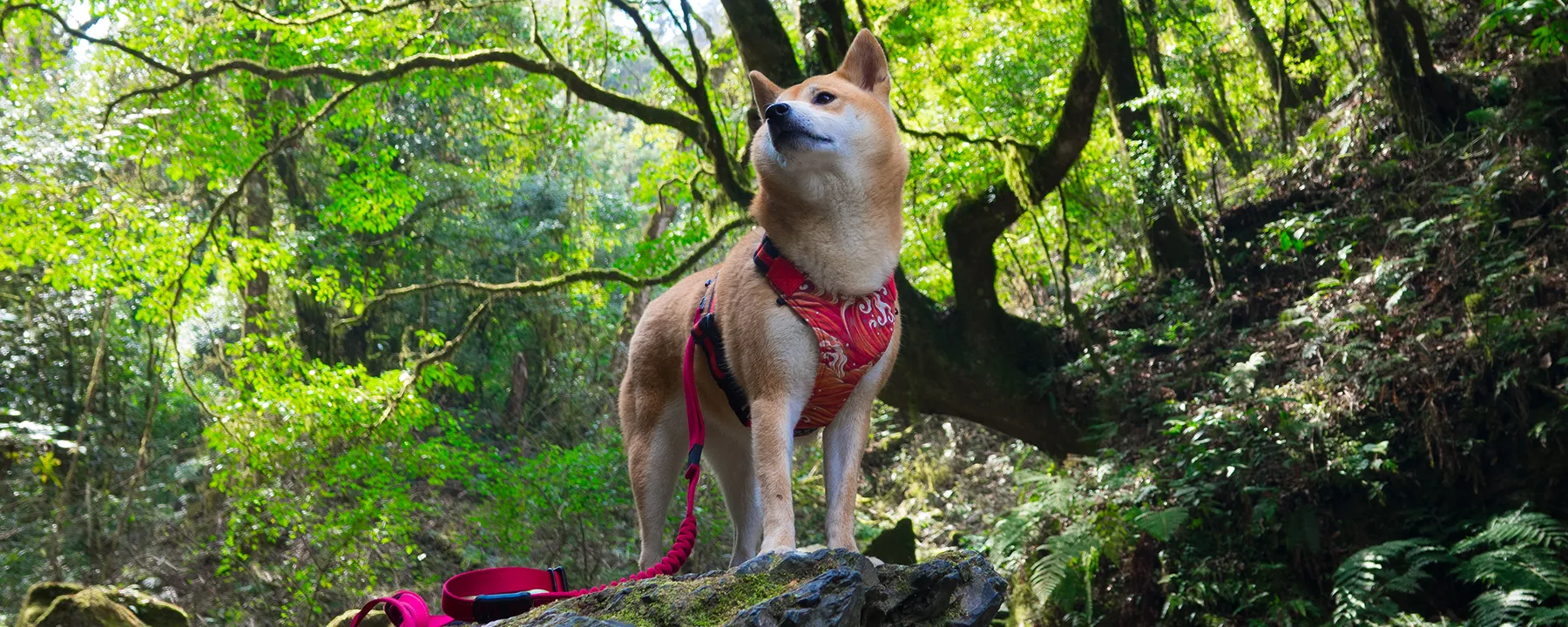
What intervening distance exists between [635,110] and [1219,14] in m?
7.75

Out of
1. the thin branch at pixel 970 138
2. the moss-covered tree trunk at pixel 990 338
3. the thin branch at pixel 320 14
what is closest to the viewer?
the moss-covered tree trunk at pixel 990 338

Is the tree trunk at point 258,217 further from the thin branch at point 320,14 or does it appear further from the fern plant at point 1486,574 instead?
the fern plant at point 1486,574

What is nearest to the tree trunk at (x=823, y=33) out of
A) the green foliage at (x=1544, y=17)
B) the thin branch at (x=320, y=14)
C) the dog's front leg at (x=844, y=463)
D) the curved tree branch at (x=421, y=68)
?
the curved tree branch at (x=421, y=68)

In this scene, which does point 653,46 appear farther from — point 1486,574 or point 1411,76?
point 1486,574

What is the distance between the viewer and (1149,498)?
23.7ft

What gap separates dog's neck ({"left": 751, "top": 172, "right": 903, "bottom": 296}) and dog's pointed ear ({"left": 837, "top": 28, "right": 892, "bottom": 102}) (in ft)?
1.10

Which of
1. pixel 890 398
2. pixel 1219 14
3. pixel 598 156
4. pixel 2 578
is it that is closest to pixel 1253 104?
pixel 1219 14

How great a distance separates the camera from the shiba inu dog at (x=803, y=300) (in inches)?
108

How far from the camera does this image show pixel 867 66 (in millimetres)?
3023

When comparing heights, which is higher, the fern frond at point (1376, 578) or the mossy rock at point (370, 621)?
the mossy rock at point (370, 621)

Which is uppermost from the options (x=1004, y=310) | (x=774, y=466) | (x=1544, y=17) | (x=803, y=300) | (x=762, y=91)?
(x=1544, y=17)

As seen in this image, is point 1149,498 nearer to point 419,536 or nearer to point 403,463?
point 403,463

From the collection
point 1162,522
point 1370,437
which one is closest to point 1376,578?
point 1370,437

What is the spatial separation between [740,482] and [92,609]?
23.0ft
